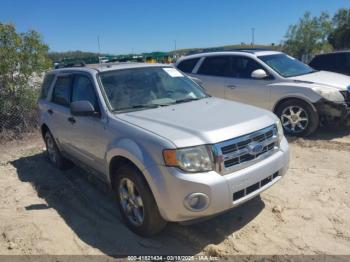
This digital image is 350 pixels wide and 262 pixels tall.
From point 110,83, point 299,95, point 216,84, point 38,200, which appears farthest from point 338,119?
point 38,200

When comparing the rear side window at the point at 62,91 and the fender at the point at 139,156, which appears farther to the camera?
the rear side window at the point at 62,91

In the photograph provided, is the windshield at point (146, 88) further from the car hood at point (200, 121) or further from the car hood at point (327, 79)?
the car hood at point (327, 79)

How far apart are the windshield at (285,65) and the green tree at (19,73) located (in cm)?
555

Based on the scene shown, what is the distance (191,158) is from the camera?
3242 mm

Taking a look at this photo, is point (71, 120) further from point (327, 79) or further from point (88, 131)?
point (327, 79)

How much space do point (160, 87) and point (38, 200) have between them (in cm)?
237

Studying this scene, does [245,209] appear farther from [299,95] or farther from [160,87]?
[299,95]

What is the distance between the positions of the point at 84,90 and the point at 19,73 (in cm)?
490

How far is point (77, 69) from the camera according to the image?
201 inches

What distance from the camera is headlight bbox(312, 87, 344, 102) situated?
6.81m

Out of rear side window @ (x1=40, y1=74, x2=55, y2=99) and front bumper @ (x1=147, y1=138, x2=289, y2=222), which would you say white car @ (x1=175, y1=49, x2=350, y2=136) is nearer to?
rear side window @ (x1=40, y1=74, x2=55, y2=99)

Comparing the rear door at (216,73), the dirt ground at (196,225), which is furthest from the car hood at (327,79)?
the dirt ground at (196,225)

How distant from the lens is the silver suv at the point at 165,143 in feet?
10.6

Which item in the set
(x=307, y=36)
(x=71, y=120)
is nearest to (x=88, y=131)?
(x=71, y=120)
